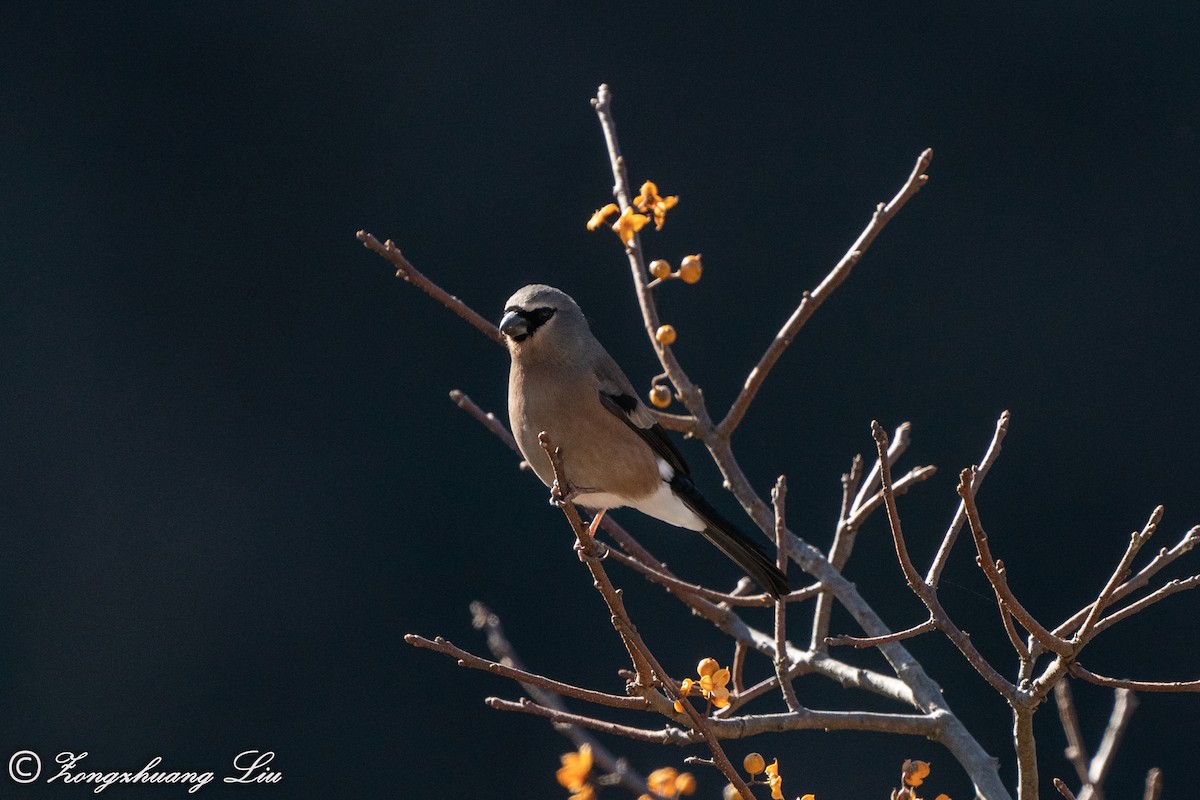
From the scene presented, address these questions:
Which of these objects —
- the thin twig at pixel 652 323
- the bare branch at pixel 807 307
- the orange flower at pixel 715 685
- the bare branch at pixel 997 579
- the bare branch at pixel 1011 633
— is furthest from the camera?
the thin twig at pixel 652 323

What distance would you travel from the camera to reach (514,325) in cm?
293

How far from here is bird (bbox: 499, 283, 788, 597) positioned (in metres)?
2.97

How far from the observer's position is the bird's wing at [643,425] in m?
3.11

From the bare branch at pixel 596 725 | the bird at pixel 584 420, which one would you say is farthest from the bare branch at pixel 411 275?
the bare branch at pixel 596 725

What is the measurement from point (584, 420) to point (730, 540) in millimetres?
477

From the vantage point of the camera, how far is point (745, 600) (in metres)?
2.13

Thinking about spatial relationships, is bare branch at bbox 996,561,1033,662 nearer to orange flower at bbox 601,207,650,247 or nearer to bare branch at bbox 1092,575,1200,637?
bare branch at bbox 1092,575,1200,637

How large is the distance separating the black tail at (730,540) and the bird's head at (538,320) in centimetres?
51

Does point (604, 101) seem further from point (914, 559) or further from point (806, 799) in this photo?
point (914, 559)

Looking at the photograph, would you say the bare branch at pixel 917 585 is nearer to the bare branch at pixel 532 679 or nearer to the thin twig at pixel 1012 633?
the thin twig at pixel 1012 633

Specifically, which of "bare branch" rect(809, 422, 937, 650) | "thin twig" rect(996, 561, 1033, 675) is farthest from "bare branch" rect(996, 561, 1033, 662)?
"bare branch" rect(809, 422, 937, 650)

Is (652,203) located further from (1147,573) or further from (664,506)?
(664,506)

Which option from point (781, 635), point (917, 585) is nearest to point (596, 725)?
point (781, 635)

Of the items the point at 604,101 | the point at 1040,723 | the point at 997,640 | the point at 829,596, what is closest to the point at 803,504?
the point at 997,640
